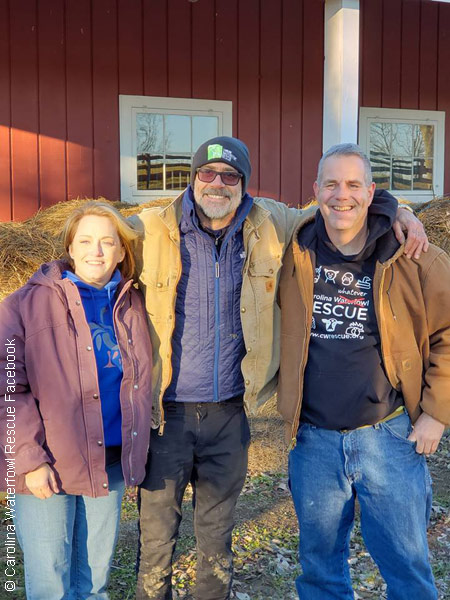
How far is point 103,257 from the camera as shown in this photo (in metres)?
2.49

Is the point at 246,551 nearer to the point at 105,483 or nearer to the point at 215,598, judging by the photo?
the point at 215,598

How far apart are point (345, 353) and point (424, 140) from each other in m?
6.05

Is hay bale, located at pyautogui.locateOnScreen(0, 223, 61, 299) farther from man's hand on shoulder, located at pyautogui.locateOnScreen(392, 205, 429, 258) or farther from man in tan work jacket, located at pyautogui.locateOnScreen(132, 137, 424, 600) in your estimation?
man's hand on shoulder, located at pyautogui.locateOnScreen(392, 205, 429, 258)

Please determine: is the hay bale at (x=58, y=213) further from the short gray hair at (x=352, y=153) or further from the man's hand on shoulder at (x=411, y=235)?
the man's hand on shoulder at (x=411, y=235)

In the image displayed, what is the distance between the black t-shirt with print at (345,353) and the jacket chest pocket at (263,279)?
0.72 ft

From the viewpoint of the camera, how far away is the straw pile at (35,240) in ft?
14.6

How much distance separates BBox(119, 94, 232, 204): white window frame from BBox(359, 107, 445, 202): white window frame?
5.85 ft

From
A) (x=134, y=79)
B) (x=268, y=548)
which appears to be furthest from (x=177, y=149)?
(x=268, y=548)

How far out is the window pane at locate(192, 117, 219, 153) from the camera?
689 cm

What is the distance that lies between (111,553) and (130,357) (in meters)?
0.75

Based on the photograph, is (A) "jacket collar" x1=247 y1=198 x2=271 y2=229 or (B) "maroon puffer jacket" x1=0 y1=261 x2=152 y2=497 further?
(A) "jacket collar" x1=247 y1=198 x2=271 y2=229

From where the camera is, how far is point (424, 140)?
7855mm

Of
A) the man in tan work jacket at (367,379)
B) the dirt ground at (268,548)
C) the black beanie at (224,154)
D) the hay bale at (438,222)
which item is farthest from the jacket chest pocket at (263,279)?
the hay bale at (438,222)

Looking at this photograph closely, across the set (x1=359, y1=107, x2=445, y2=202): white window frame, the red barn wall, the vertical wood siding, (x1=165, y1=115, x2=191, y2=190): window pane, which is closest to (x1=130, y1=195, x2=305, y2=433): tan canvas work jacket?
the red barn wall
